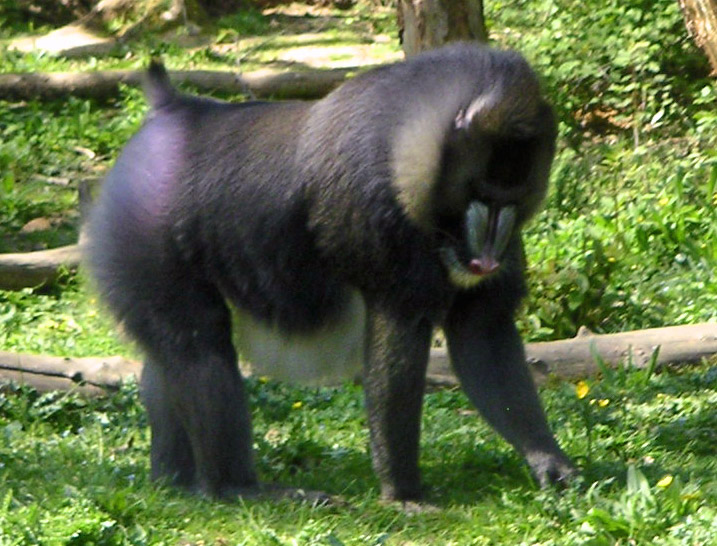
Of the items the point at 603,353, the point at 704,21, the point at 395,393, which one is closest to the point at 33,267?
the point at 603,353

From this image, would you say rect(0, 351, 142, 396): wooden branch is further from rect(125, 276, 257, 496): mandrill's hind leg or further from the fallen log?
rect(125, 276, 257, 496): mandrill's hind leg

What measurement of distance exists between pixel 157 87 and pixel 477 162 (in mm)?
1392

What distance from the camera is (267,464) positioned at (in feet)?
16.4

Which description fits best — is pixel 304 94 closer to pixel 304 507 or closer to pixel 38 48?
pixel 38 48

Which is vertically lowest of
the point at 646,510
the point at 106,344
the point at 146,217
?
the point at 106,344

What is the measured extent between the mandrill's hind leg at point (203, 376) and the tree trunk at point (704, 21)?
127 inches

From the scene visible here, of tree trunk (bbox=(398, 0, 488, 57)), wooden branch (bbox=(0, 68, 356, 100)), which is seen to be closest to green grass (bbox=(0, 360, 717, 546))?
tree trunk (bbox=(398, 0, 488, 57))

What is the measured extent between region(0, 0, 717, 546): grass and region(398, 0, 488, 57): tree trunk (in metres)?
1.35

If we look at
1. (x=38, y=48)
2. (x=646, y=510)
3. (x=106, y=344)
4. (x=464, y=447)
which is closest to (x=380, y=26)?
(x=38, y=48)

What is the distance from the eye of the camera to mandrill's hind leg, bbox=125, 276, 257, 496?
4.49 metres

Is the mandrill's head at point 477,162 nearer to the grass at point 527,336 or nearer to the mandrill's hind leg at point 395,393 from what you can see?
the mandrill's hind leg at point 395,393

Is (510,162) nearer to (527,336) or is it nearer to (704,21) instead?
(527,336)

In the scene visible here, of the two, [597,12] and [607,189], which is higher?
[597,12]

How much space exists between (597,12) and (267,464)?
5.52 metres
